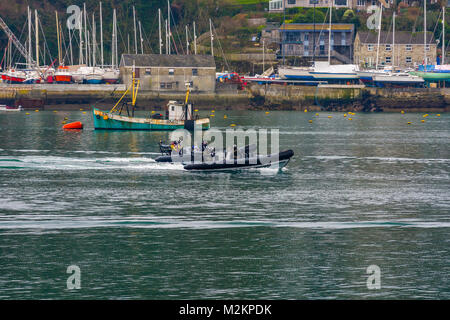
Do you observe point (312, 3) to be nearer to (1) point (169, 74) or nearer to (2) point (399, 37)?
(2) point (399, 37)

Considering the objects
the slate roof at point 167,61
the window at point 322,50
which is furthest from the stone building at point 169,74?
the window at point 322,50

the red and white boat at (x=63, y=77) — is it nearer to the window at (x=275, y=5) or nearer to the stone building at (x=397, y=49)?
the window at (x=275, y=5)

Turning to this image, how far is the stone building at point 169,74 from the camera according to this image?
130375 millimetres

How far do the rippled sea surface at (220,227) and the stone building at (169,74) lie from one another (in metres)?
61.4

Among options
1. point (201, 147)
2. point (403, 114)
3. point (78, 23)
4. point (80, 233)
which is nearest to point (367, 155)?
point (201, 147)

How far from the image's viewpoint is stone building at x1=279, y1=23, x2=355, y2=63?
153375 mm

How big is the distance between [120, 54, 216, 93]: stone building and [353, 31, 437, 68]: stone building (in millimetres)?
35149

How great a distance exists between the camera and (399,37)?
150 metres

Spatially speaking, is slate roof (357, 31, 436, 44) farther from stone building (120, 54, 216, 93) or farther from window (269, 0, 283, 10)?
stone building (120, 54, 216, 93)

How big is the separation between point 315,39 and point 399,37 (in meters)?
16.2

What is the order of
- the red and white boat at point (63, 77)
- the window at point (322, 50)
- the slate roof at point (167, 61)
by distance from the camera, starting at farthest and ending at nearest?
the window at point (322, 50)
the red and white boat at point (63, 77)
the slate roof at point (167, 61)

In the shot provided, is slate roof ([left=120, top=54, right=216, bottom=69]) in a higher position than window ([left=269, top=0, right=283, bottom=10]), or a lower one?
lower

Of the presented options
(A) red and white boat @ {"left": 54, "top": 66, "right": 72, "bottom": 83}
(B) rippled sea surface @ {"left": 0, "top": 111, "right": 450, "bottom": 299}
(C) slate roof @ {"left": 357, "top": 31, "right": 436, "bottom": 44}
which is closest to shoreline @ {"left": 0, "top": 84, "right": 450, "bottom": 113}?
(A) red and white boat @ {"left": 54, "top": 66, "right": 72, "bottom": 83}
